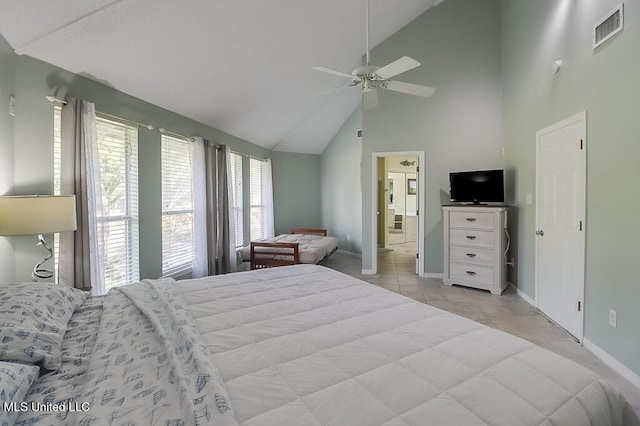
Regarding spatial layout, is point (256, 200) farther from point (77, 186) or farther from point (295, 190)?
point (77, 186)

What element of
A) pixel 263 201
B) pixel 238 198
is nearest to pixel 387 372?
pixel 238 198

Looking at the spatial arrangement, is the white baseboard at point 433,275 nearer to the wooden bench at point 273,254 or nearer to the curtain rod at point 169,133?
the wooden bench at point 273,254

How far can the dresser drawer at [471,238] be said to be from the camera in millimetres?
4074

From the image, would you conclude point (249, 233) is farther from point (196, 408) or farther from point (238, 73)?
point (196, 408)

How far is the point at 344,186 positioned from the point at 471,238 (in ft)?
10.5

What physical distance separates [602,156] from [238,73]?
3674 mm

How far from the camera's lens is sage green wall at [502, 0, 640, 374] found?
2064 millimetres

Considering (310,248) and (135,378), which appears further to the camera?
(310,248)

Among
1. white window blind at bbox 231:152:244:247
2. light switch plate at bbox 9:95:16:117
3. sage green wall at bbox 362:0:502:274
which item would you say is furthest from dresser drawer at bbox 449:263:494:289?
light switch plate at bbox 9:95:16:117

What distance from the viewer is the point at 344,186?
6.85 meters

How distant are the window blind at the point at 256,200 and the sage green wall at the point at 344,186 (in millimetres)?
1705

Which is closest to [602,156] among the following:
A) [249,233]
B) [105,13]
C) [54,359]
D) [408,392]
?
[408,392]

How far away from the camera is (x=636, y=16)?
2.02 m

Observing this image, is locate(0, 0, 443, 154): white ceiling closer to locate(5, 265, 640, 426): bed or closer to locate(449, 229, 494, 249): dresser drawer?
locate(5, 265, 640, 426): bed
